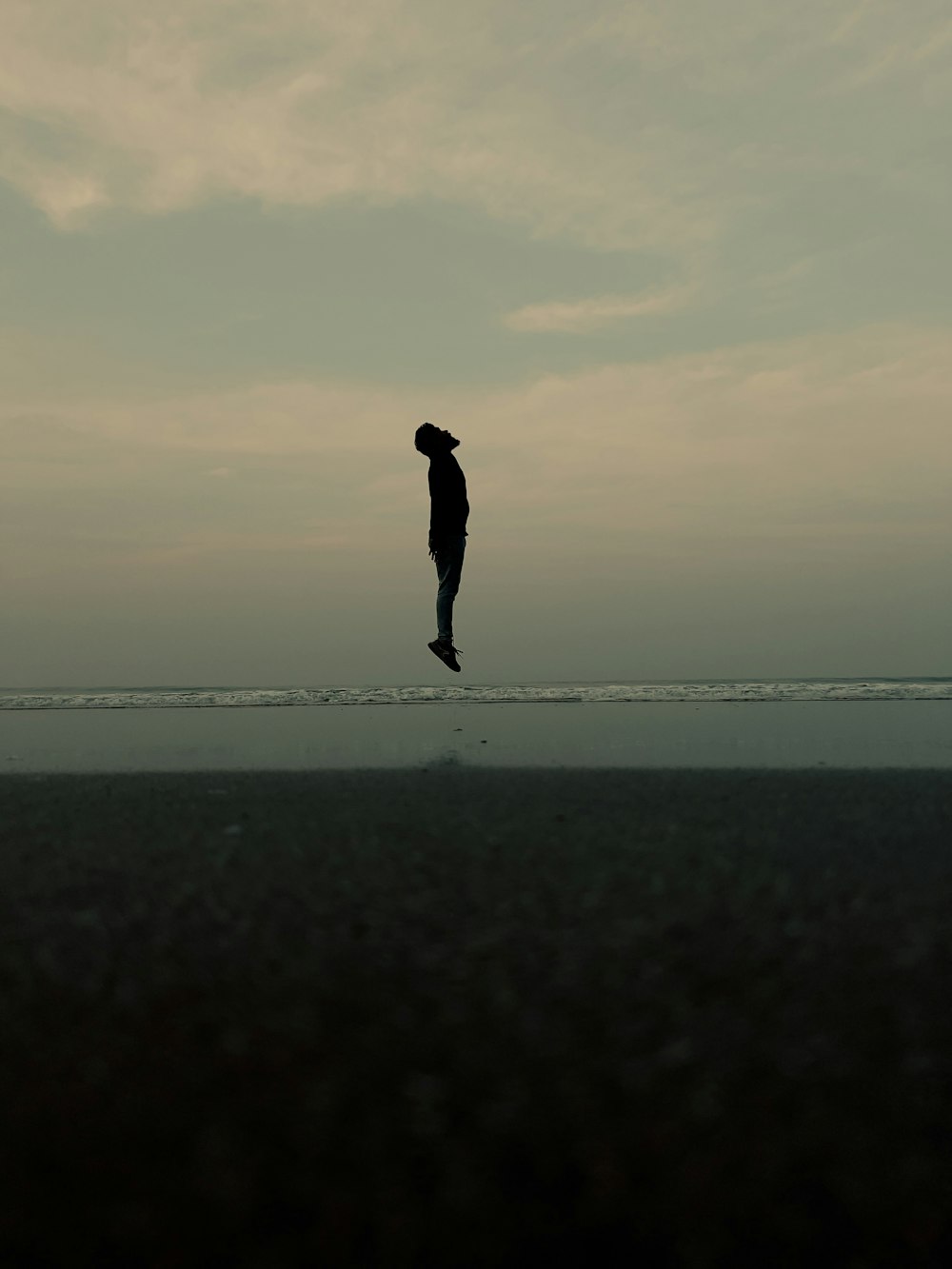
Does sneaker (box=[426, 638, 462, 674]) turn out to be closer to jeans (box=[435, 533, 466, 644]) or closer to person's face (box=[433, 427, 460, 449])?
jeans (box=[435, 533, 466, 644])

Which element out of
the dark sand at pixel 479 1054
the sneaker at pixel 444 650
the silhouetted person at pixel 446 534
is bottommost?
the dark sand at pixel 479 1054

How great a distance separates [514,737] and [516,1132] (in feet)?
19.5

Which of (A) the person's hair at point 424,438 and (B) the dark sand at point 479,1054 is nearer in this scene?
(B) the dark sand at point 479,1054

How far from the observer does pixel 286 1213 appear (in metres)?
1.08

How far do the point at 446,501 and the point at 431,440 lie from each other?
63 cm

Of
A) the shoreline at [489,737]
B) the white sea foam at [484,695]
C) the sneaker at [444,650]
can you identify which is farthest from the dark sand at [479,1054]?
the white sea foam at [484,695]

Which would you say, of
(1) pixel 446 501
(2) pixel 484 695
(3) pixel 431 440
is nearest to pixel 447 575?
(1) pixel 446 501

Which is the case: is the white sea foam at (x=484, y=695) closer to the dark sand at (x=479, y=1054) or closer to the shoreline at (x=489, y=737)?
the shoreline at (x=489, y=737)

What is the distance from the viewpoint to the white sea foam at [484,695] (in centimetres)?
1307

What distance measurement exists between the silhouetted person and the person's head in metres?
0.04

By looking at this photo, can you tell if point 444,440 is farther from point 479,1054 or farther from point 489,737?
point 479,1054

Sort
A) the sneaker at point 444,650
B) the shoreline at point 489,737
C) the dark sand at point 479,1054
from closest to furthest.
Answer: the dark sand at point 479,1054 < the shoreline at point 489,737 < the sneaker at point 444,650

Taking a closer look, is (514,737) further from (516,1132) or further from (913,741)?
(516,1132)

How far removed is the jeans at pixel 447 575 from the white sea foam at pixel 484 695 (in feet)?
12.1
